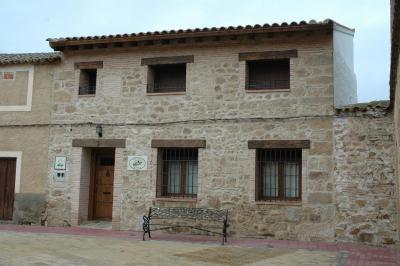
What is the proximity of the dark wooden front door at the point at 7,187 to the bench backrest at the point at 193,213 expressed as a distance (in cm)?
466

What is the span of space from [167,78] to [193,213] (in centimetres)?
386

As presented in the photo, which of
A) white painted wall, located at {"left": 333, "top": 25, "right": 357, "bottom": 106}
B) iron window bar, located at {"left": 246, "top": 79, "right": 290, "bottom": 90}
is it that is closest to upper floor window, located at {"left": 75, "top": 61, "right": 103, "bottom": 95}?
iron window bar, located at {"left": 246, "top": 79, "right": 290, "bottom": 90}

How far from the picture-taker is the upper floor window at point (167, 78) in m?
13.1

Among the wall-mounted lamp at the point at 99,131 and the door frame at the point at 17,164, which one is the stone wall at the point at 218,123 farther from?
the door frame at the point at 17,164

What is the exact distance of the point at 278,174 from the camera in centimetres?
1214

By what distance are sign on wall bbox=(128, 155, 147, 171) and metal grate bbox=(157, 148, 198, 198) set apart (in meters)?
0.37

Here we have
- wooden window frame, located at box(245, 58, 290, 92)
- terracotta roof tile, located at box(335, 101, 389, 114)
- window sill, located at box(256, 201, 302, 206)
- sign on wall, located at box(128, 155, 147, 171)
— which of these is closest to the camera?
terracotta roof tile, located at box(335, 101, 389, 114)

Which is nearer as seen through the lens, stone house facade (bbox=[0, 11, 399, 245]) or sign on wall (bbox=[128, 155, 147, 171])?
stone house facade (bbox=[0, 11, 399, 245])

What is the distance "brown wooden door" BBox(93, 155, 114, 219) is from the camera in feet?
44.8

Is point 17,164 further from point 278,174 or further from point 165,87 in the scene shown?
point 278,174

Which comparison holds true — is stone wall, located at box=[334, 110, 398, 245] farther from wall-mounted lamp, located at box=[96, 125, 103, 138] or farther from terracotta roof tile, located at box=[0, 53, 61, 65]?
terracotta roof tile, located at box=[0, 53, 61, 65]

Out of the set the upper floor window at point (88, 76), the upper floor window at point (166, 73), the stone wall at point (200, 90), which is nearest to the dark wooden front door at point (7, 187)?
the stone wall at point (200, 90)

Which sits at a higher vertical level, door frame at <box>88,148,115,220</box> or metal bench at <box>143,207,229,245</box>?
door frame at <box>88,148,115,220</box>

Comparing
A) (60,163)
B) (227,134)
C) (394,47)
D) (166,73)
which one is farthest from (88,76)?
(394,47)
